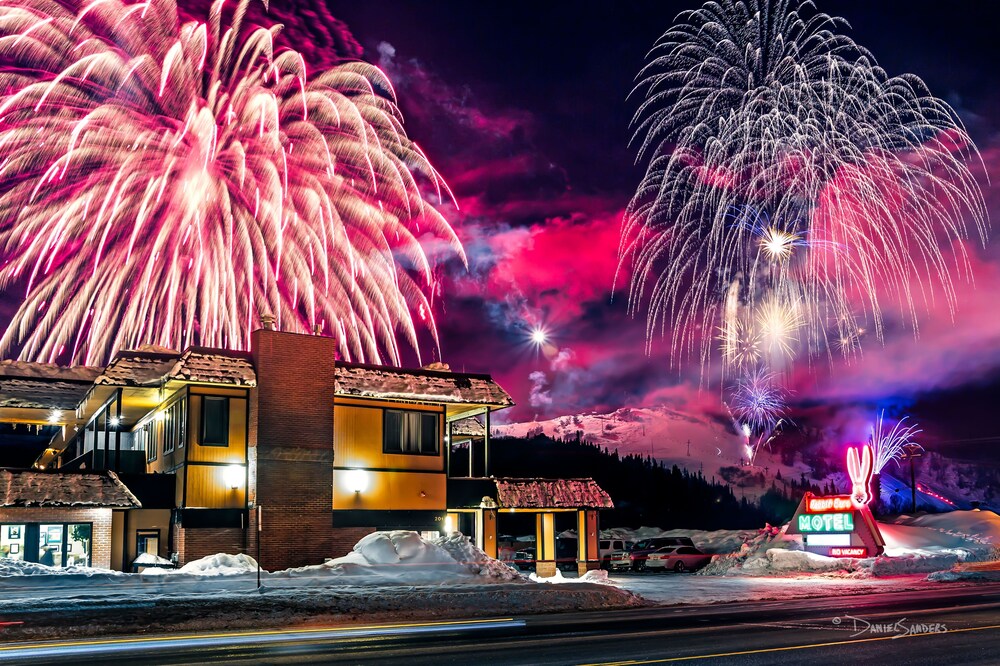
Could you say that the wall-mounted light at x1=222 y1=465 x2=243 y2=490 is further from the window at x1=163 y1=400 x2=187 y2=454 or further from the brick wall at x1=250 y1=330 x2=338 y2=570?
the window at x1=163 y1=400 x2=187 y2=454

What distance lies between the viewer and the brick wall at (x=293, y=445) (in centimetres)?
3250

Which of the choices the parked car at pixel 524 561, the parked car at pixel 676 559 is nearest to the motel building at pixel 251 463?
the parked car at pixel 524 561

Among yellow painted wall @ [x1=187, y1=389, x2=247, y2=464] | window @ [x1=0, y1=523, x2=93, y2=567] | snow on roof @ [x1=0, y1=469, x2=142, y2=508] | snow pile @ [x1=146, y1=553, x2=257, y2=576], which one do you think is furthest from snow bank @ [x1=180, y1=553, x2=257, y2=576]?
window @ [x1=0, y1=523, x2=93, y2=567]

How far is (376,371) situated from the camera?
35938 millimetres

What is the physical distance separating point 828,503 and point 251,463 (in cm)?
2984

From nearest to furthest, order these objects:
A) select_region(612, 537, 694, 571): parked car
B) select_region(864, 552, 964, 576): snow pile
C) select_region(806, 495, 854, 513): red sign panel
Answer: select_region(864, 552, 964, 576): snow pile → select_region(806, 495, 854, 513): red sign panel → select_region(612, 537, 694, 571): parked car

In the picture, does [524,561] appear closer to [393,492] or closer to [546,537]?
[546,537]

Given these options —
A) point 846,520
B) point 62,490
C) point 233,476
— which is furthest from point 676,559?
point 62,490

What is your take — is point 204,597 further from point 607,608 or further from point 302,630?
point 607,608

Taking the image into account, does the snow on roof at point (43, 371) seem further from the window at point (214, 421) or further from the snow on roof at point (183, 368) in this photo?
the window at point (214, 421)

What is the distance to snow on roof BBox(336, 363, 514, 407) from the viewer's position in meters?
35.1

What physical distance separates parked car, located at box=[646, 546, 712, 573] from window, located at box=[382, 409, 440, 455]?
16236mm

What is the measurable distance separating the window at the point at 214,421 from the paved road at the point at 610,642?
1502cm

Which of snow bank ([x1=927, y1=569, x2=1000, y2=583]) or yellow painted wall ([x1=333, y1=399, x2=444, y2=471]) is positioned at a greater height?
yellow painted wall ([x1=333, y1=399, x2=444, y2=471])
